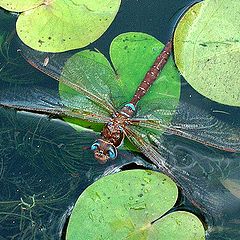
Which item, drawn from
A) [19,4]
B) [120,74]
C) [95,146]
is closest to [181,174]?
[95,146]

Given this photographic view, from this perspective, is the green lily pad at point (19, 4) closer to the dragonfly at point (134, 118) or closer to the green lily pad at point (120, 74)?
the dragonfly at point (134, 118)

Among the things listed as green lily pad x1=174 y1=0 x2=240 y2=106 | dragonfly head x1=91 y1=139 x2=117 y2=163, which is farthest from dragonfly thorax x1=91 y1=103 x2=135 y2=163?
green lily pad x1=174 y1=0 x2=240 y2=106

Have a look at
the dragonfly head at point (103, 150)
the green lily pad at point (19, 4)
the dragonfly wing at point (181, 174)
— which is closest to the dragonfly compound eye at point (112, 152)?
the dragonfly head at point (103, 150)

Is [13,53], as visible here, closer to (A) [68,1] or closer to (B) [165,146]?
(A) [68,1]

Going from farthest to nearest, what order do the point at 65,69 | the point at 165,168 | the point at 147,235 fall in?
the point at 65,69 < the point at 165,168 < the point at 147,235

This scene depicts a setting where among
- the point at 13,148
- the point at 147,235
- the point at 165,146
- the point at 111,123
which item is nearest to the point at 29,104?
the point at 13,148

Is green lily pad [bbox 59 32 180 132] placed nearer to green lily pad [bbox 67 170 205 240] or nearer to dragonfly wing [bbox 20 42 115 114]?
dragonfly wing [bbox 20 42 115 114]

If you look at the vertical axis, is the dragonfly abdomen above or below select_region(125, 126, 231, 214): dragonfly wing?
above
